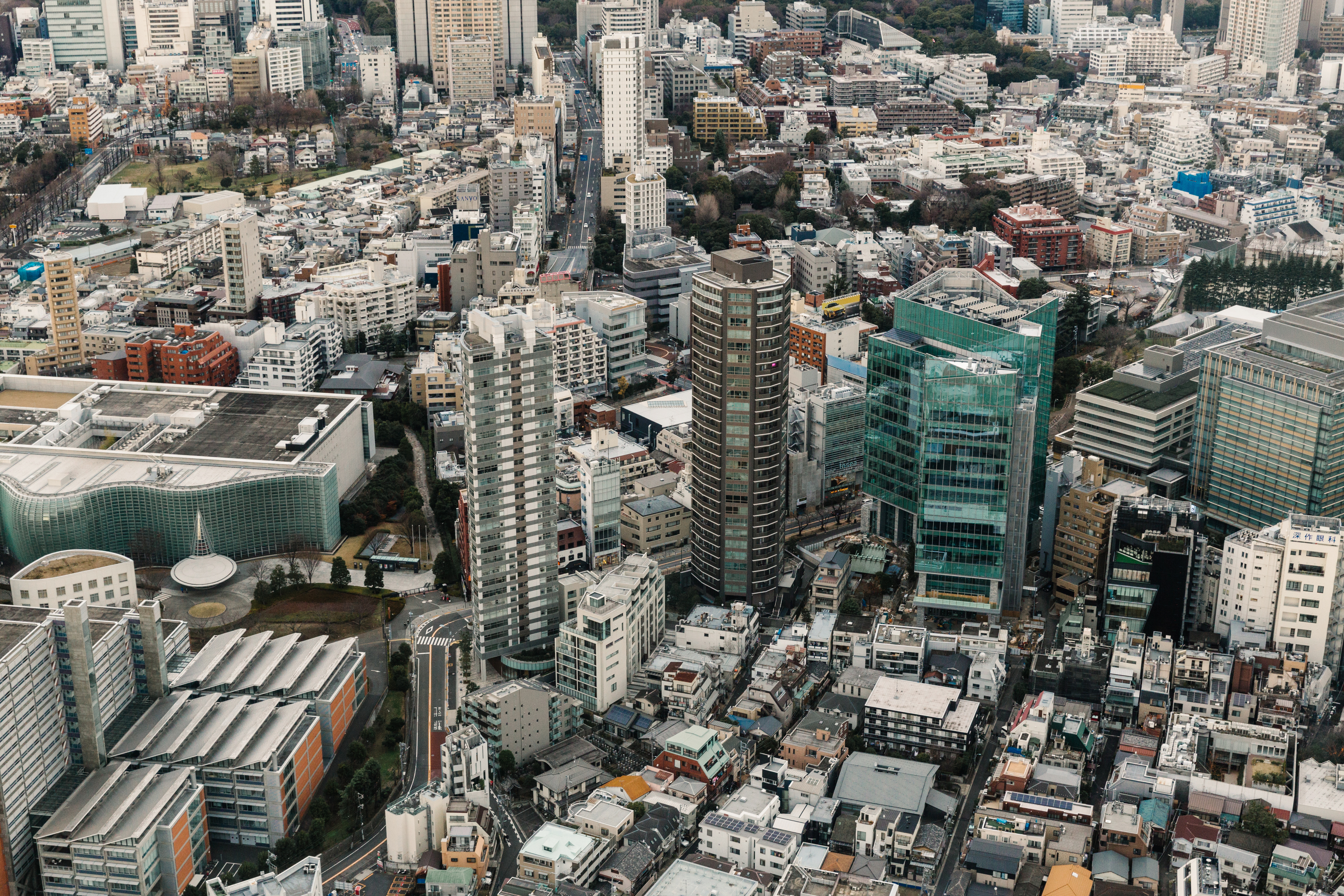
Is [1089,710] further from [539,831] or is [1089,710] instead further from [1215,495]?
[539,831]

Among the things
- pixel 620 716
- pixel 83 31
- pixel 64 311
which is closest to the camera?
pixel 620 716

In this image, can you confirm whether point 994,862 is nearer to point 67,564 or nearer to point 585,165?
point 67,564

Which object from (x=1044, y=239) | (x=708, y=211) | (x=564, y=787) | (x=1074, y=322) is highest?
(x=708, y=211)

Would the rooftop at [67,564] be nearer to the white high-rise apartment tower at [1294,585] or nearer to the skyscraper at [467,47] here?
the white high-rise apartment tower at [1294,585]

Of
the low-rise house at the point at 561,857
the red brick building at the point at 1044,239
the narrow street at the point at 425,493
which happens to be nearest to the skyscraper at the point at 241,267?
the narrow street at the point at 425,493

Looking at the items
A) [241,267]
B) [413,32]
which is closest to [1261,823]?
[241,267]

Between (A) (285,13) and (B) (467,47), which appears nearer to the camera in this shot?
(B) (467,47)

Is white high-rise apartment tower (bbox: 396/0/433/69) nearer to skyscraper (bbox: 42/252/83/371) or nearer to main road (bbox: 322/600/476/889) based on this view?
skyscraper (bbox: 42/252/83/371)
